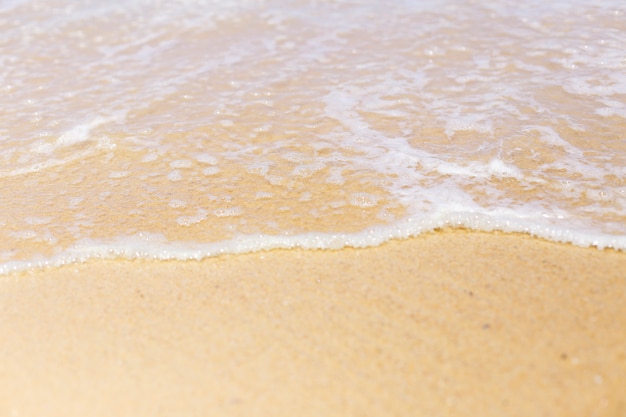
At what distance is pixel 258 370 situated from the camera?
192 cm

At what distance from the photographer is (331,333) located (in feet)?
6.74

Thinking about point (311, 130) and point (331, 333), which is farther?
point (311, 130)

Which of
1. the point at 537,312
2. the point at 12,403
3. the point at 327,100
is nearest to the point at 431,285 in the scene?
the point at 537,312

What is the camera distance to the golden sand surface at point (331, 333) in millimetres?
1805

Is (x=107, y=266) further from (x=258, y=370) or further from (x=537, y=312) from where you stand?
(x=537, y=312)

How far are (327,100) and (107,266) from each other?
1992mm

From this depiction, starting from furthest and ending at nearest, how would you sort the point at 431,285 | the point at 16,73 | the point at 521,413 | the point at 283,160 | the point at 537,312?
the point at 16,73 < the point at 283,160 < the point at 431,285 < the point at 537,312 < the point at 521,413

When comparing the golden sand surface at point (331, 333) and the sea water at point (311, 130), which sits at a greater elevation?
the sea water at point (311, 130)

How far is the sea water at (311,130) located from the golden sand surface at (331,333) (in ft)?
0.55

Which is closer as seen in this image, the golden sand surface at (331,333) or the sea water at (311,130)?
the golden sand surface at (331,333)

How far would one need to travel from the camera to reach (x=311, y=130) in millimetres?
3520

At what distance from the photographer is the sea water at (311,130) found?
2652 mm

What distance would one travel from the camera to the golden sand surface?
5.92 ft

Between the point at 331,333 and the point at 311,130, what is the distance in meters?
1.72
